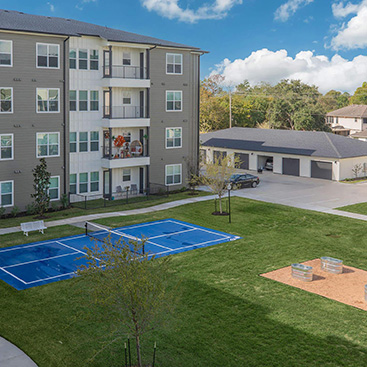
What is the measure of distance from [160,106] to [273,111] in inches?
2225

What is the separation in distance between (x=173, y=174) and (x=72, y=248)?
18.8 meters

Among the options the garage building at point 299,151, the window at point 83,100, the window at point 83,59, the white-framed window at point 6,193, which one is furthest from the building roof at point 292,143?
the white-framed window at point 6,193

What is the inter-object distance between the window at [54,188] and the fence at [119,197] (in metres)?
1.46

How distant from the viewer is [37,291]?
2261 cm

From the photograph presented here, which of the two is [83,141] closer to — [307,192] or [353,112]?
[307,192]

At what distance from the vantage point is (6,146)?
36.2 metres

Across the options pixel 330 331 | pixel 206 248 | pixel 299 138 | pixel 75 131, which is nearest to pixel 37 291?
pixel 206 248

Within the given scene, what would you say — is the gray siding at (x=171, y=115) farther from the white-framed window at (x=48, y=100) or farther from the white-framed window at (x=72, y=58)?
the white-framed window at (x=48, y=100)

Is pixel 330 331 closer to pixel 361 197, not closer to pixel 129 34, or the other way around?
pixel 361 197

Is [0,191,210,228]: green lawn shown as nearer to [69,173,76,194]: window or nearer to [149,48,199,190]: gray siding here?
[69,173,76,194]: window

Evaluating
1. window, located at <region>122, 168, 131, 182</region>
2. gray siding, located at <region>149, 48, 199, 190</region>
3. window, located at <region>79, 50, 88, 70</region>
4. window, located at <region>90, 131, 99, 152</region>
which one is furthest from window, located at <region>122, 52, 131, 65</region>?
window, located at <region>122, 168, 131, 182</region>

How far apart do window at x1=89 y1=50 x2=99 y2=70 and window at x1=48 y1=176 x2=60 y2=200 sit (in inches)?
359

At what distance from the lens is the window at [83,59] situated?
40219 millimetres

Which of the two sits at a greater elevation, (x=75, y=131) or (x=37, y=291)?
(x=75, y=131)
